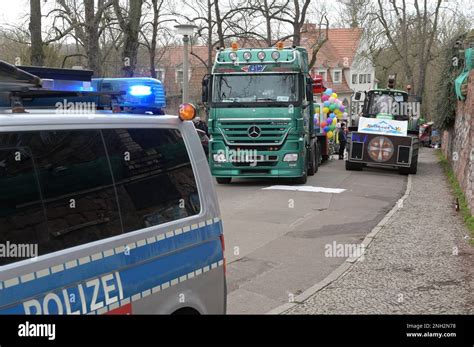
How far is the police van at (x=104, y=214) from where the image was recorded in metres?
2.60

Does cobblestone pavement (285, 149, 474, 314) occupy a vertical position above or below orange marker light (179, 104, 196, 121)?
below

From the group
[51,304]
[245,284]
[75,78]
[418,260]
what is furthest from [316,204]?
[51,304]

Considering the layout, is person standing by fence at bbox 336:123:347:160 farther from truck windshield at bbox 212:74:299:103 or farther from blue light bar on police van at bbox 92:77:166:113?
blue light bar on police van at bbox 92:77:166:113

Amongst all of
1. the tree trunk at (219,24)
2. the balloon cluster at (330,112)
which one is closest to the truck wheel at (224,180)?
the balloon cluster at (330,112)

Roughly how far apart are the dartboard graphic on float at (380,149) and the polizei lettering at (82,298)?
57.6 ft

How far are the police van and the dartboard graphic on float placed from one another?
1643 cm

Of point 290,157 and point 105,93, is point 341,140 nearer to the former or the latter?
point 290,157

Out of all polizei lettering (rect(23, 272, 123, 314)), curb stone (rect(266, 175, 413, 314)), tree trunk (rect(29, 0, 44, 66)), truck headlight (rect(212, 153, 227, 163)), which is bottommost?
curb stone (rect(266, 175, 413, 314))

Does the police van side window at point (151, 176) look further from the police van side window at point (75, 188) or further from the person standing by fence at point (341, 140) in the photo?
the person standing by fence at point (341, 140)

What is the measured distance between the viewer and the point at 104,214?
3051mm

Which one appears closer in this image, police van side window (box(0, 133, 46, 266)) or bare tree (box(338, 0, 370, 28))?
police van side window (box(0, 133, 46, 266))

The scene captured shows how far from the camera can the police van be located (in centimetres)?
260

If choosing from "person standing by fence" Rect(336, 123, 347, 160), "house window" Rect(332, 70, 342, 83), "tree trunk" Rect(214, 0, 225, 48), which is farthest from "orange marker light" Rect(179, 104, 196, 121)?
"house window" Rect(332, 70, 342, 83)

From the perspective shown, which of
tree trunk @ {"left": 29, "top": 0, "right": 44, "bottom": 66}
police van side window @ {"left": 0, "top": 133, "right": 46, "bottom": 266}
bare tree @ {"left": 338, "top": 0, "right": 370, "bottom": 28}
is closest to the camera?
police van side window @ {"left": 0, "top": 133, "right": 46, "bottom": 266}
